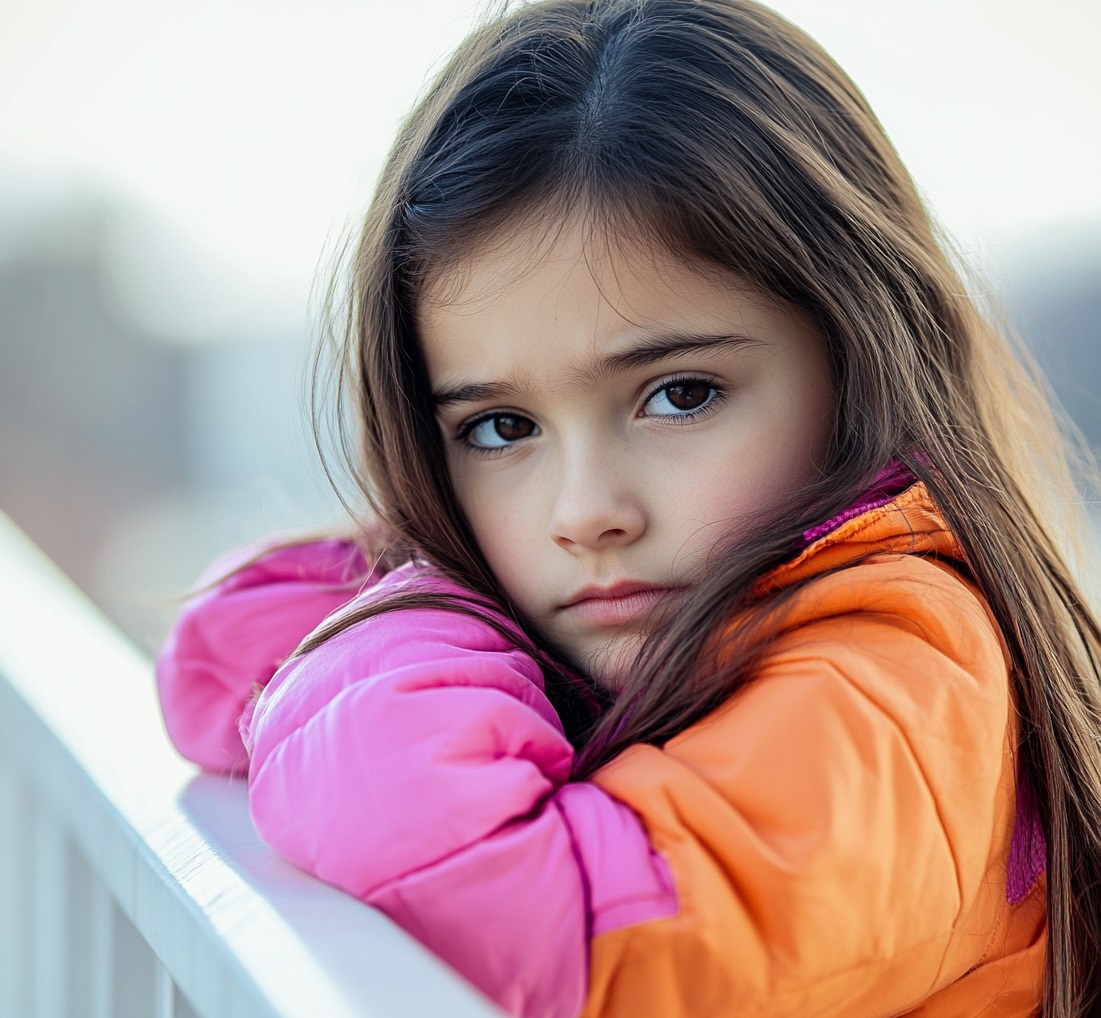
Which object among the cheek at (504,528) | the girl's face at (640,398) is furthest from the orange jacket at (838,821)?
the cheek at (504,528)

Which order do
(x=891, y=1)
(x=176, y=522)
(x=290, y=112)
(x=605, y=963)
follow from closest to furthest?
(x=605, y=963), (x=891, y=1), (x=290, y=112), (x=176, y=522)

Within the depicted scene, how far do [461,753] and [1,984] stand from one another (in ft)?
1.48

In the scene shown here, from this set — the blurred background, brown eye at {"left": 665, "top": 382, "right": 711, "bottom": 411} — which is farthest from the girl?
the blurred background

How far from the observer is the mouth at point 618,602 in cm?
78

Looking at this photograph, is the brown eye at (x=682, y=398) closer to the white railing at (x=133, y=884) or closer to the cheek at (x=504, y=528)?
the cheek at (x=504, y=528)

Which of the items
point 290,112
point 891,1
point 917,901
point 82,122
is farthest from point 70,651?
point 82,122

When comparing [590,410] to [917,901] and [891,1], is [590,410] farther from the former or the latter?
[891,1]

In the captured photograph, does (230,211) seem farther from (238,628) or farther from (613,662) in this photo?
(613,662)

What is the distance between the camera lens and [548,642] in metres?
0.88

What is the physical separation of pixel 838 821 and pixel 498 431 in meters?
0.46

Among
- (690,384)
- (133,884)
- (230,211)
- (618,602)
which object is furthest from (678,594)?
(230,211)

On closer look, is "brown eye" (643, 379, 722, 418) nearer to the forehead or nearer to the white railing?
the forehead

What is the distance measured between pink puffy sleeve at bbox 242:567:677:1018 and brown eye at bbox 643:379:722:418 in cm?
25

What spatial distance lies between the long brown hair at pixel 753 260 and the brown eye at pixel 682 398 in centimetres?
9
